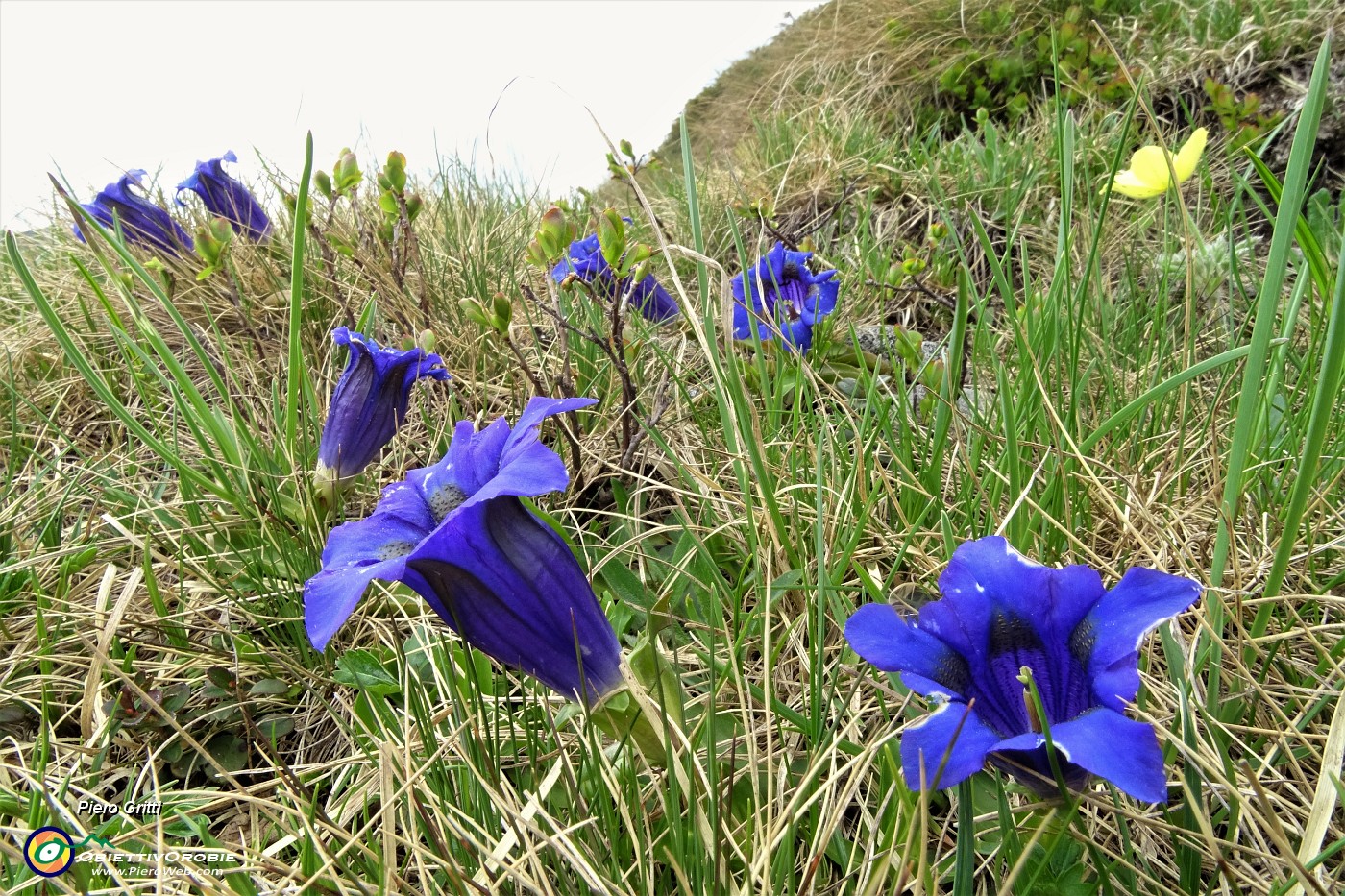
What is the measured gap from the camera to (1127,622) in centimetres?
71

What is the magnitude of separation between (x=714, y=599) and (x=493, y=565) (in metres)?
0.36

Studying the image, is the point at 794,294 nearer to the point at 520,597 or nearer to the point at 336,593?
the point at 520,597

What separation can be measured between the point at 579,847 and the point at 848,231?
3264 mm

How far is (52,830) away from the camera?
3.11 feet

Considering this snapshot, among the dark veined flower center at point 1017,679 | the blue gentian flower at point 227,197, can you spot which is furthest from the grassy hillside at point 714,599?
the blue gentian flower at point 227,197

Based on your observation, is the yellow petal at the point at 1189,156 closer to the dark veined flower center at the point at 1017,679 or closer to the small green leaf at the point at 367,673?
the dark veined flower center at the point at 1017,679

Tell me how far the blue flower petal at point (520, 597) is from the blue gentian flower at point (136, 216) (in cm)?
257

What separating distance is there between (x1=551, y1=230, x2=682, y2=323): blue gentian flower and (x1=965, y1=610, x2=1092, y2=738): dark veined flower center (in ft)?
3.73

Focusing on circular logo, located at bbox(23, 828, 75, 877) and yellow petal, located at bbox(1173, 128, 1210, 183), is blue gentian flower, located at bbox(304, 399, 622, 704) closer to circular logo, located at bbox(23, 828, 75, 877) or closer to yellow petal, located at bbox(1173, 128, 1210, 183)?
circular logo, located at bbox(23, 828, 75, 877)

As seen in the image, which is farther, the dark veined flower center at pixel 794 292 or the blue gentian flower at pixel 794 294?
the dark veined flower center at pixel 794 292

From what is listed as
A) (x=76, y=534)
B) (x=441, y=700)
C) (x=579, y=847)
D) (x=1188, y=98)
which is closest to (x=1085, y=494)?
(x=579, y=847)

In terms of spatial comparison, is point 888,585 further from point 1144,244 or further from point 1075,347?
point 1144,244

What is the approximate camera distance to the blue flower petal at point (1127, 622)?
680 millimetres

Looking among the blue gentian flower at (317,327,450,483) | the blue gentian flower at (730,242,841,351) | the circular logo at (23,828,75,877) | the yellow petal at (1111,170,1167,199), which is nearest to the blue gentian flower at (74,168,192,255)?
the blue gentian flower at (317,327,450,483)
